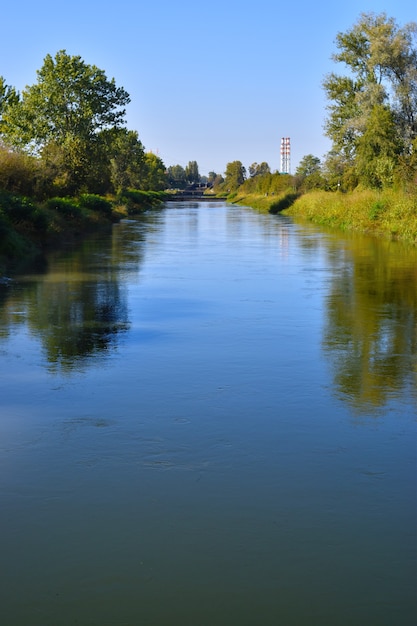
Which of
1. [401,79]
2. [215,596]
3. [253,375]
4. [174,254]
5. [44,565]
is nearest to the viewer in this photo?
[215,596]

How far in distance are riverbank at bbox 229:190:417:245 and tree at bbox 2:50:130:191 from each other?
1640cm

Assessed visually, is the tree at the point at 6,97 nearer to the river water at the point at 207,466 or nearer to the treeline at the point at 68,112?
the treeline at the point at 68,112

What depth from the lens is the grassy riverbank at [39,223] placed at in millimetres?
24234

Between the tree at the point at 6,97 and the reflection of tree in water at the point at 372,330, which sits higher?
the tree at the point at 6,97

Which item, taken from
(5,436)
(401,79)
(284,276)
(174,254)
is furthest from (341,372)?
(401,79)

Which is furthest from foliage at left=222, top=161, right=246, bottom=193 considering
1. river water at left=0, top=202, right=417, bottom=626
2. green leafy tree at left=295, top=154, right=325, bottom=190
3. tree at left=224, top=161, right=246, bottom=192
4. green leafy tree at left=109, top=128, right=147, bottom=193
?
river water at left=0, top=202, right=417, bottom=626

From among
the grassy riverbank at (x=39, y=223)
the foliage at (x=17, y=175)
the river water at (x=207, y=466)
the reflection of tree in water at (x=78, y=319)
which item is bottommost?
the river water at (x=207, y=466)

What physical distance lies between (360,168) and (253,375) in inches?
1420

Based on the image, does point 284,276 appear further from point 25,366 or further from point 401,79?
point 401,79

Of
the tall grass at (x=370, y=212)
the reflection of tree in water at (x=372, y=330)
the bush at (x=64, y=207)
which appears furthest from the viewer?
the bush at (x=64, y=207)

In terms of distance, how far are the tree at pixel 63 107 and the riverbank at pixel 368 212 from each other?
53.8 feet

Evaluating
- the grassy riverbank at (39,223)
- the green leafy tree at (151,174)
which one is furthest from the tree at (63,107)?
the green leafy tree at (151,174)

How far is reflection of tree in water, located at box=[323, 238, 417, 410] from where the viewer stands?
33.5ft

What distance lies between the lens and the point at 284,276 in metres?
22.1
